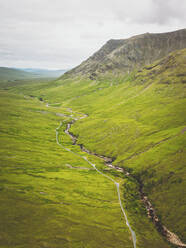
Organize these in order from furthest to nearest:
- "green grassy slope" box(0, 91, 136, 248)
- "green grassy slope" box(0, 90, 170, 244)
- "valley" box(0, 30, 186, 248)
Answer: "valley" box(0, 30, 186, 248), "green grassy slope" box(0, 90, 170, 244), "green grassy slope" box(0, 91, 136, 248)

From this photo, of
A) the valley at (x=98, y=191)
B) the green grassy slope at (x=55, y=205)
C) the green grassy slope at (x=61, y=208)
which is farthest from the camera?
the valley at (x=98, y=191)

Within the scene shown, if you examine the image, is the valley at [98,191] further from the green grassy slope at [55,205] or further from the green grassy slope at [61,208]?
the green grassy slope at [55,205]

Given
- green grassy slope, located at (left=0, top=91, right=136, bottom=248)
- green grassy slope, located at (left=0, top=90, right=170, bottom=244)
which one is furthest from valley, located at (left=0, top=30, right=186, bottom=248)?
green grassy slope, located at (left=0, top=91, right=136, bottom=248)

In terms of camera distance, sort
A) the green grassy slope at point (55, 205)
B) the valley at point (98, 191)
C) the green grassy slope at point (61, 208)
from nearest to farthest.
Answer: the green grassy slope at point (55, 205)
the green grassy slope at point (61, 208)
the valley at point (98, 191)

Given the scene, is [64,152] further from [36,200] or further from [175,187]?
[175,187]

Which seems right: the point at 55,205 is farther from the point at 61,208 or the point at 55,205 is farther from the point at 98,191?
the point at 98,191

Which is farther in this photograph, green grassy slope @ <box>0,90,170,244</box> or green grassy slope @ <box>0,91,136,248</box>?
green grassy slope @ <box>0,90,170,244</box>

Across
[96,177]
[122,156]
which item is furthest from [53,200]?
[122,156]

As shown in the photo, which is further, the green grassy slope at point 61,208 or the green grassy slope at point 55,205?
the green grassy slope at point 61,208

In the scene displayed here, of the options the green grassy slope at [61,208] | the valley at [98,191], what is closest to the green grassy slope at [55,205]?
the green grassy slope at [61,208]

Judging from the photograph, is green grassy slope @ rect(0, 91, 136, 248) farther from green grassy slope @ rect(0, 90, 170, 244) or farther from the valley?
the valley

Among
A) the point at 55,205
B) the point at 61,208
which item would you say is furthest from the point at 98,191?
the point at 55,205

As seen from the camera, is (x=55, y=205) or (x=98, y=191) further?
(x=98, y=191)
